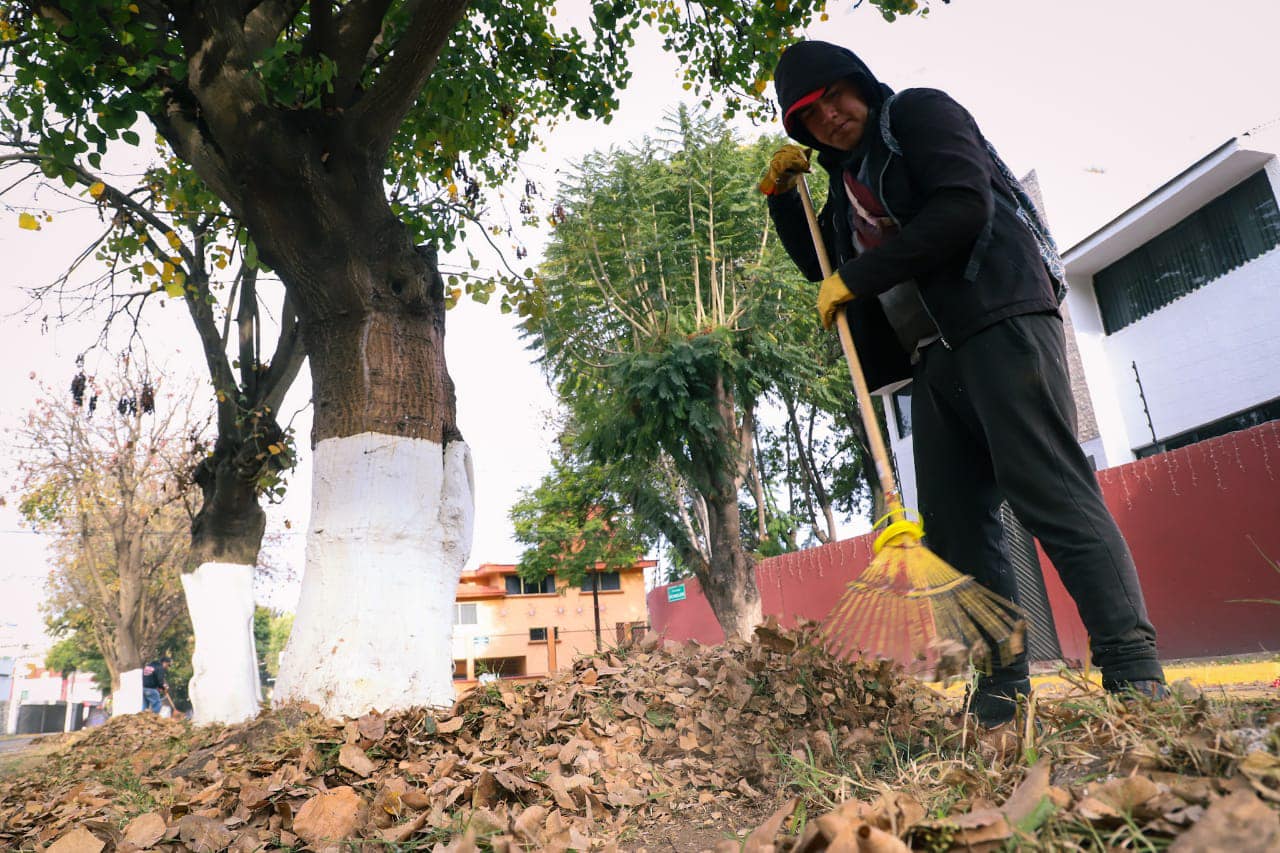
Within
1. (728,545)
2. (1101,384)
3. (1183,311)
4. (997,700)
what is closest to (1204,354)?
(1183,311)

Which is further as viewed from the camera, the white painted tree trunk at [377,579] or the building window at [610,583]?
the building window at [610,583]

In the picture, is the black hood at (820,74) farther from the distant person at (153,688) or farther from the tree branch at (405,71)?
the distant person at (153,688)

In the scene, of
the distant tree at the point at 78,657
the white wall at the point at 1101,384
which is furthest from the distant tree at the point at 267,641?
the white wall at the point at 1101,384

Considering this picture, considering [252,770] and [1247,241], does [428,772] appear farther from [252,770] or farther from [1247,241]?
[1247,241]

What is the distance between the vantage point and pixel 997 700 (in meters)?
2.35

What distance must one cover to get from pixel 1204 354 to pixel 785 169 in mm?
12503

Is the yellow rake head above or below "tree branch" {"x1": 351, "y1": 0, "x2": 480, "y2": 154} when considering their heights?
below

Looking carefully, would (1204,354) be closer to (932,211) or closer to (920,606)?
(932,211)

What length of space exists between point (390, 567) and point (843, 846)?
116 inches

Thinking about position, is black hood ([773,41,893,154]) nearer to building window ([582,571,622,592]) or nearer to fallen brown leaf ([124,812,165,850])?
fallen brown leaf ([124,812,165,850])

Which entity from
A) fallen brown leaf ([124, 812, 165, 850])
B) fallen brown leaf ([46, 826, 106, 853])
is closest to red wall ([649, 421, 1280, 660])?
fallen brown leaf ([124, 812, 165, 850])

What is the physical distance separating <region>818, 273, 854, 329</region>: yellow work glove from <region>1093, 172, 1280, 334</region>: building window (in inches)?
480

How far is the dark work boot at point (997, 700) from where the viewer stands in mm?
2297

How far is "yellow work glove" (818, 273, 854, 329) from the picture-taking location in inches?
102
